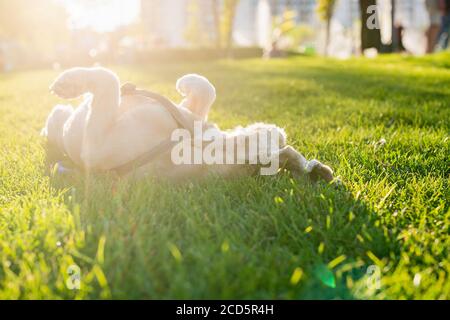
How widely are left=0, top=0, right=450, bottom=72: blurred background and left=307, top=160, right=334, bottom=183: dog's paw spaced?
11804 mm

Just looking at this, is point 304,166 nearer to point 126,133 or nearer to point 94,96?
point 126,133

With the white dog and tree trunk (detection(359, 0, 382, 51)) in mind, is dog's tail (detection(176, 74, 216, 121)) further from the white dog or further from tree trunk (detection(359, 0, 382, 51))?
tree trunk (detection(359, 0, 382, 51))

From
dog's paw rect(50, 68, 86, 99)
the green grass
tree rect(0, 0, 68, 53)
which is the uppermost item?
tree rect(0, 0, 68, 53)

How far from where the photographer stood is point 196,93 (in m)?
2.59

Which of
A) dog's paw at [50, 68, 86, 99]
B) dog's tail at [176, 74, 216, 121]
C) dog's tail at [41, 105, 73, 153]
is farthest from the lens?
dog's tail at [41, 105, 73, 153]

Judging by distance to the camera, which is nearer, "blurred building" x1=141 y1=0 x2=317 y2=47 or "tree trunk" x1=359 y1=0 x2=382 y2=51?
"tree trunk" x1=359 y1=0 x2=382 y2=51

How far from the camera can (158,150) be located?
2.28 meters

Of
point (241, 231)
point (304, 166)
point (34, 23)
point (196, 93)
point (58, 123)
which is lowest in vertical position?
point (241, 231)

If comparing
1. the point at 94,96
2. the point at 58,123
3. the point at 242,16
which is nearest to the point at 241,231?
the point at 94,96

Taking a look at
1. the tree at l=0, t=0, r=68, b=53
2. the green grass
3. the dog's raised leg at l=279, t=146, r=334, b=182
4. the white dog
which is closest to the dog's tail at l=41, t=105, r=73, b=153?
the green grass

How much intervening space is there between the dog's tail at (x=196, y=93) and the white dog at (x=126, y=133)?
166mm

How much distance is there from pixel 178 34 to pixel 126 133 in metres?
92.7

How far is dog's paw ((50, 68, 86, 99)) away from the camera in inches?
85.9

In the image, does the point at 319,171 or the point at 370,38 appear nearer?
the point at 319,171
